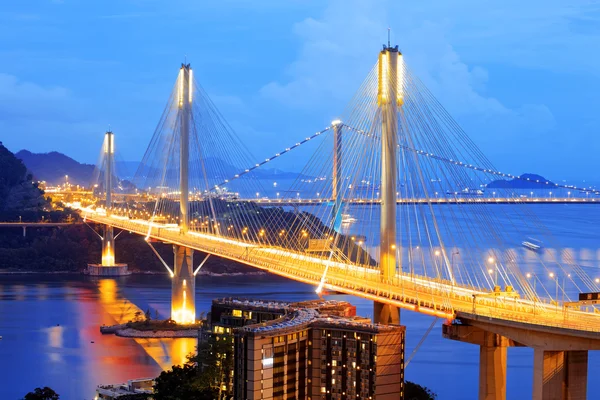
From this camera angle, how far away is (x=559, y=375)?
12.3 m

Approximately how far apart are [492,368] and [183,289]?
1423cm

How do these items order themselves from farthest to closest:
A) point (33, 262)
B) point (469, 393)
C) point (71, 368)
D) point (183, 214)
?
point (33, 262)
point (183, 214)
point (71, 368)
point (469, 393)

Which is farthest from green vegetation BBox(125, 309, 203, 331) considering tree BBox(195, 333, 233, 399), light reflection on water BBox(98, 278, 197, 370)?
tree BBox(195, 333, 233, 399)

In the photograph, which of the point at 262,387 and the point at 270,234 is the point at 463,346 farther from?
the point at 270,234

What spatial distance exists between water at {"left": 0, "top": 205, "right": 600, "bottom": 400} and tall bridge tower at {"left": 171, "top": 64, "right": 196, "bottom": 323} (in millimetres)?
1928

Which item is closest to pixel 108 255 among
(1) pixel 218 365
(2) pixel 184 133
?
(2) pixel 184 133

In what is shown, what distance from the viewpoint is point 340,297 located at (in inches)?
1171

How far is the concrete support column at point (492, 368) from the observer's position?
13.4 meters

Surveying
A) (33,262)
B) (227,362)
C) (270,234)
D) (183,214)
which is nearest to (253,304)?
(227,362)

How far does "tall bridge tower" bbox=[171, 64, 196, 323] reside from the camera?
26484 millimetres

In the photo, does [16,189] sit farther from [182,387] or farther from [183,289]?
[182,387]

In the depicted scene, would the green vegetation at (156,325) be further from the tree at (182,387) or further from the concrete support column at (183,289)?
the tree at (182,387)

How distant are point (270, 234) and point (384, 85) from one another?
24.0m

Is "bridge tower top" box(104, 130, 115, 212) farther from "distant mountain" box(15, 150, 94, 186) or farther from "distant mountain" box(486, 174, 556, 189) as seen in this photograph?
"distant mountain" box(15, 150, 94, 186)
